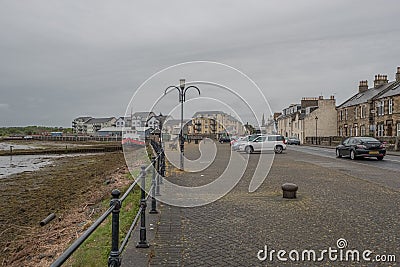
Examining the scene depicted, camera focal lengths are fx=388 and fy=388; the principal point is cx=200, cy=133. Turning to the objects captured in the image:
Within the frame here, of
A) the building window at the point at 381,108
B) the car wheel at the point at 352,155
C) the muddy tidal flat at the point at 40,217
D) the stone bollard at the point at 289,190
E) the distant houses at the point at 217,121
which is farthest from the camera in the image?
the building window at the point at 381,108

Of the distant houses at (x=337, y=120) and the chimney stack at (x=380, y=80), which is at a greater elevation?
the chimney stack at (x=380, y=80)

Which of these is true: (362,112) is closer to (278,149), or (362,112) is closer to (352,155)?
(278,149)

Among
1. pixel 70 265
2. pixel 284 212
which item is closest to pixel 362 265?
pixel 284 212

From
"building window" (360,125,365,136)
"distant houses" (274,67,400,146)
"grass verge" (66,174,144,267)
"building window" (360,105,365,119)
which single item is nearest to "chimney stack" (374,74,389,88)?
"distant houses" (274,67,400,146)

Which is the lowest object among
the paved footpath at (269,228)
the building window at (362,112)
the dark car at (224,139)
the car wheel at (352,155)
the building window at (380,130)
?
the paved footpath at (269,228)

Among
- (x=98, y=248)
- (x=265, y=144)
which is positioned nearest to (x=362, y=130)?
(x=265, y=144)

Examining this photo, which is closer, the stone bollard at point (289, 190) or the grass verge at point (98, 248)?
the grass verge at point (98, 248)

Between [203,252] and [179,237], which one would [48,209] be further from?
[203,252]

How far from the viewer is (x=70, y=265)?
5867 millimetres

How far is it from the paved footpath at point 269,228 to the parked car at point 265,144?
20.2 meters

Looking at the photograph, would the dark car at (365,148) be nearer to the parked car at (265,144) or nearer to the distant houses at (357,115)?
the parked car at (265,144)

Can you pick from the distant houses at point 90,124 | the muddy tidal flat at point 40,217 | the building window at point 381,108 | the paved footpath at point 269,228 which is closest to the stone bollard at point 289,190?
the paved footpath at point 269,228

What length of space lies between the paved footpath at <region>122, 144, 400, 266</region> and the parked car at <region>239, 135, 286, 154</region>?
66.1 ft

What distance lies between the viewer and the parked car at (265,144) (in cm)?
3089
